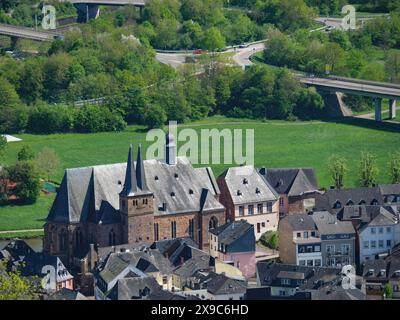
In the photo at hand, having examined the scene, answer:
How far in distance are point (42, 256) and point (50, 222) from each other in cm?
430

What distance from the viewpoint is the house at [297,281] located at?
180 feet

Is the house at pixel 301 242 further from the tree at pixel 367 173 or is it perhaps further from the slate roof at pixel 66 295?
the tree at pixel 367 173

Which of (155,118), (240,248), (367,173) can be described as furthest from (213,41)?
(240,248)

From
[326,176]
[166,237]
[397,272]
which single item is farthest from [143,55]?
[397,272]

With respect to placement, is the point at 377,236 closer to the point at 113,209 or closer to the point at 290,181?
the point at 290,181

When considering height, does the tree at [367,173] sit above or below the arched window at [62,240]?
below

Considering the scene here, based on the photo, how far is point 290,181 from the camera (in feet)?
236

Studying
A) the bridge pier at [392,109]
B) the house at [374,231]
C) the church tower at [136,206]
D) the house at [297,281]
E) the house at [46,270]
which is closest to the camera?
the house at [297,281]

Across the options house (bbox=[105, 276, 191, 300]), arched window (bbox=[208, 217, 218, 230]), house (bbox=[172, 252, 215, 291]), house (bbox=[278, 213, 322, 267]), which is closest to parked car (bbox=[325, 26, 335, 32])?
arched window (bbox=[208, 217, 218, 230])

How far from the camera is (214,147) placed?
8925cm

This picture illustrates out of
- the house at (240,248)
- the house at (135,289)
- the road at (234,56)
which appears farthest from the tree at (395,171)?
the road at (234,56)

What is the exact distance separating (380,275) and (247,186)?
12811 millimetres

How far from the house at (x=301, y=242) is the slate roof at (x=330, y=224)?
1.00 ft
